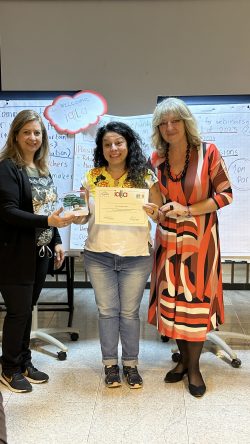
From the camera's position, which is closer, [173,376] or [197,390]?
[197,390]

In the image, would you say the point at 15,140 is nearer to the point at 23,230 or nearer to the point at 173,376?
the point at 23,230

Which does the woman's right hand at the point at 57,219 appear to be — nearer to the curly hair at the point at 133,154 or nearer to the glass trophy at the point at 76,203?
the glass trophy at the point at 76,203

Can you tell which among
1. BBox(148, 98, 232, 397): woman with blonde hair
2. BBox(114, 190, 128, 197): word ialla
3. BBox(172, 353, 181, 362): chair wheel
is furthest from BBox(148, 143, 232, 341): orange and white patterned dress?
BBox(172, 353, 181, 362): chair wheel

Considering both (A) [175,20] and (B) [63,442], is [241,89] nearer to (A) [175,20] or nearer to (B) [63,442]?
(A) [175,20]

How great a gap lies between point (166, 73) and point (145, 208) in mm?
2251

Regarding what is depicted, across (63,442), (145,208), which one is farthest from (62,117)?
(63,442)

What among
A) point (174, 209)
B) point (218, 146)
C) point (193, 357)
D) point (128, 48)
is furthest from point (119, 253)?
point (128, 48)

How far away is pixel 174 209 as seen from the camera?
7.25 feet

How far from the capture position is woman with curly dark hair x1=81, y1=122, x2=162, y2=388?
2.28 m

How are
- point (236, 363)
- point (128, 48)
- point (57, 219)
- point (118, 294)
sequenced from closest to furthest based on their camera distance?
point (57, 219) < point (118, 294) < point (236, 363) < point (128, 48)

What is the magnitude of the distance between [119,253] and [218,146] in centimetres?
106

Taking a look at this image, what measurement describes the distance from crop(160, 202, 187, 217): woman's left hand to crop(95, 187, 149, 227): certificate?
4.2 inches

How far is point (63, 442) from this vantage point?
1.98m

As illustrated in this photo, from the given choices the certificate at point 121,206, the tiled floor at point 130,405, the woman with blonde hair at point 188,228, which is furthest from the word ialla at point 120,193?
the tiled floor at point 130,405
